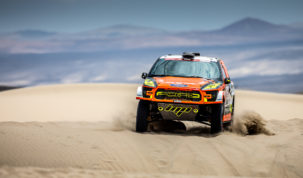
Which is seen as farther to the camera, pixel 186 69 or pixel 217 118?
pixel 186 69

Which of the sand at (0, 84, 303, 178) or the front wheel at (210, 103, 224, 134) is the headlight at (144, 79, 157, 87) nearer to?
the sand at (0, 84, 303, 178)

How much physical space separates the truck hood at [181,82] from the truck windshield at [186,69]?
0.41 meters

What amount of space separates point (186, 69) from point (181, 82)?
1169 millimetres

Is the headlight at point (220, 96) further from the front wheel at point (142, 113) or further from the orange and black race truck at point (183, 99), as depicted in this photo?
the front wheel at point (142, 113)

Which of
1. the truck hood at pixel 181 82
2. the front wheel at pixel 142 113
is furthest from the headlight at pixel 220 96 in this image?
the front wheel at pixel 142 113

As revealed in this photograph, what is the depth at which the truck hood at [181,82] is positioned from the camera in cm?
1045

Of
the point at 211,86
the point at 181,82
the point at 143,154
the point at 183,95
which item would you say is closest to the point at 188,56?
the point at 181,82

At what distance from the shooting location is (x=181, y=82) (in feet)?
34.9

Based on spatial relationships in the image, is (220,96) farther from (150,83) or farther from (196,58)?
(196,58)

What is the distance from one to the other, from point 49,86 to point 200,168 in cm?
3199

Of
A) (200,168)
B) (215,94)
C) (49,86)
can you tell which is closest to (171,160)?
(200,168)

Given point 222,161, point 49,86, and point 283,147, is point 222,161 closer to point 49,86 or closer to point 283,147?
point 283,147

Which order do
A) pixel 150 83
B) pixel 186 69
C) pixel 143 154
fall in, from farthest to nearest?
pixel 186 69 < pixel 150 83 < pixel 143 154

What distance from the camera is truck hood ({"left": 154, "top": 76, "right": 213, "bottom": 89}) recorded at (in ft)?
34.3
